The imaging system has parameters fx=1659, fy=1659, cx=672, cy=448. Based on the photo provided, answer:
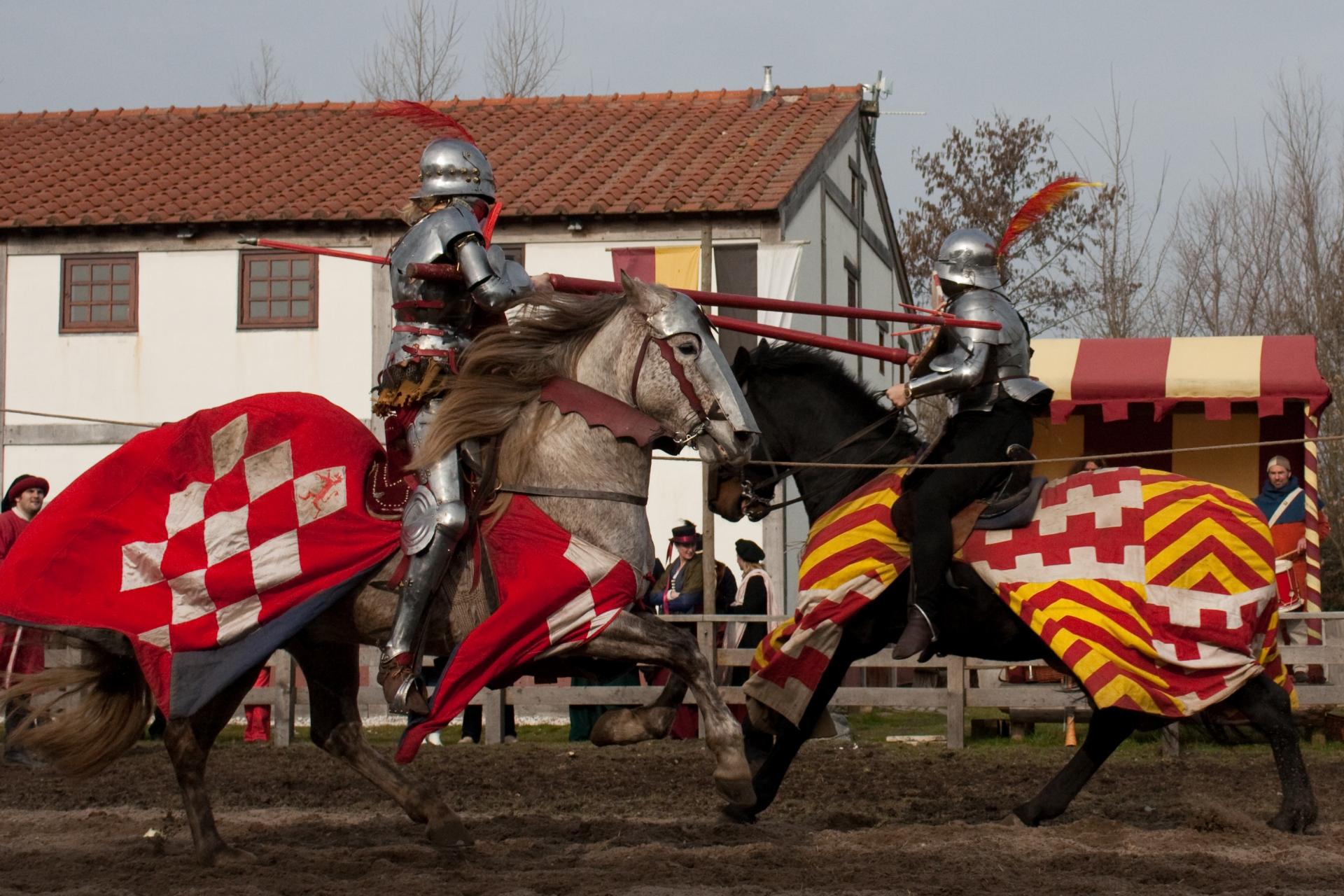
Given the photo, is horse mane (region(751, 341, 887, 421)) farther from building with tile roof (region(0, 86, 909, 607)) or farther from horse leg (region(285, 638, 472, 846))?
building with tile roof (region(0, 86, 909, 607))

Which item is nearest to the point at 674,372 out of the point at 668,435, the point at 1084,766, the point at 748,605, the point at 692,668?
the point at 668,435

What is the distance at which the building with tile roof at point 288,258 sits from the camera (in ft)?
55.2

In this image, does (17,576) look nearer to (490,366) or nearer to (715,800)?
(490,366)

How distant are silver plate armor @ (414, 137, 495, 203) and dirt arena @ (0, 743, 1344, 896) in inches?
92.8

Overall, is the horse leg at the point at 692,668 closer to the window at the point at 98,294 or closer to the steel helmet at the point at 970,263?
the steel helmet at the point at 970,263

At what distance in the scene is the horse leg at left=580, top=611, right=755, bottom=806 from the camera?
5.41 m

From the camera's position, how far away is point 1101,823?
6.79 meters

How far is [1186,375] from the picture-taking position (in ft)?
41.2

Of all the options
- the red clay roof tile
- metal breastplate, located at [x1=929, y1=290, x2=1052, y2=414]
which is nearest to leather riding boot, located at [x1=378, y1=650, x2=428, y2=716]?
metal breastplate, located at [x1=929, y1=290, x2=1052, y2=414]

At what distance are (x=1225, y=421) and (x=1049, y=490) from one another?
764 centimetres

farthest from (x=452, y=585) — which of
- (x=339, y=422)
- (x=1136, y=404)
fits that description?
(x=1136, y=404)

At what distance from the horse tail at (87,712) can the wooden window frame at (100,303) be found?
12174mm

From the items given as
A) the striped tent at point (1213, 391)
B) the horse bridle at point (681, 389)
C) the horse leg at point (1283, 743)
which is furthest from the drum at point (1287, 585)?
the horse bridle at point (681, 389)

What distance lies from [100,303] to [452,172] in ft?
42.7
